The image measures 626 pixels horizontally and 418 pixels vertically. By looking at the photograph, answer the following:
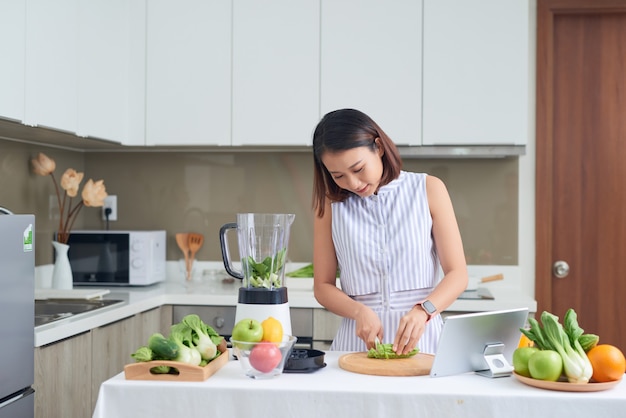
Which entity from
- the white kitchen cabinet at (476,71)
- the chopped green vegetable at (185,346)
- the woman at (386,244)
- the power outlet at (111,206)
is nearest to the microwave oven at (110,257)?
the power outlet at (111,206)

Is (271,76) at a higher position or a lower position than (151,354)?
higher

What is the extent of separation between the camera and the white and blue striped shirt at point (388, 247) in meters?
2.31

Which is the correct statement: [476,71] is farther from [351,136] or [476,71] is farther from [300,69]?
[351,136]

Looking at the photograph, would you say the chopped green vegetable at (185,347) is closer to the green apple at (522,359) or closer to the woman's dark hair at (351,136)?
the woman's dark hair at (351,136)

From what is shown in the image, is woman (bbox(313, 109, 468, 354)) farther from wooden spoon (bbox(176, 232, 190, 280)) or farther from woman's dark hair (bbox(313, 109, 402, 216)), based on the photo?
wooden spoon (bbox(176, 232, 190, 280))

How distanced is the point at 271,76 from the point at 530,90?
4.18 ft

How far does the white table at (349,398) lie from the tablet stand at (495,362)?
2 centimetres

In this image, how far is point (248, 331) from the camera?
1798mm

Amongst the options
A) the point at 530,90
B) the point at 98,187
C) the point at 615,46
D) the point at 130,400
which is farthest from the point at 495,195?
the point at 130,400

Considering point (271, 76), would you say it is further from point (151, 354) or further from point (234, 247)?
point (151, 354)

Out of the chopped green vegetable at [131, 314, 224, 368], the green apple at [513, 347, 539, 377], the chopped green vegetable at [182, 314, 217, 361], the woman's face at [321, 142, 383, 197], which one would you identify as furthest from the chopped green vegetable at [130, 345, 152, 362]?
the green apple at [513, 347, 539, 377]

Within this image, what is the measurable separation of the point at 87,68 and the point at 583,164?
93.3 inches

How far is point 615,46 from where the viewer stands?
388cm

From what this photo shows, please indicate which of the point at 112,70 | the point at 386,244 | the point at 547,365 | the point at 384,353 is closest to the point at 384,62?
the point at 112,70
